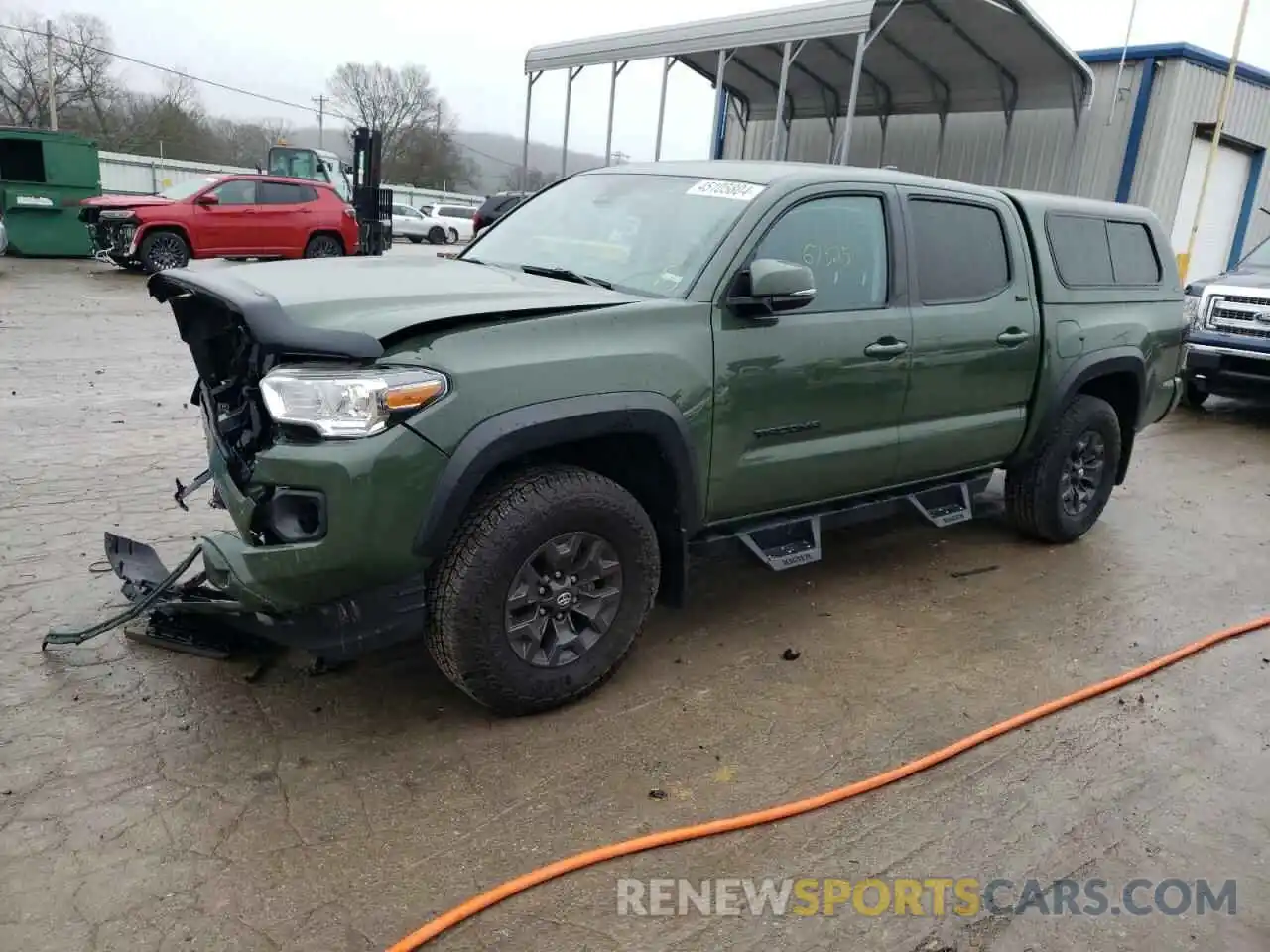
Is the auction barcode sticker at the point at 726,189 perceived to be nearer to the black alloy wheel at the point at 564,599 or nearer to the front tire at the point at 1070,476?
the black alloy wheel at the point at 564,599

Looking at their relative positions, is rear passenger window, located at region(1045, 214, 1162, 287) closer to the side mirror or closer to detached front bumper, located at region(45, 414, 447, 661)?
the side mirror

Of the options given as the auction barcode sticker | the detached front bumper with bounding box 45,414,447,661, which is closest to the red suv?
the auction barcode sticker

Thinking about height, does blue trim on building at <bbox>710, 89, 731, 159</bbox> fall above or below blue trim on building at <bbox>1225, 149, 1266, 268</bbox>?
above

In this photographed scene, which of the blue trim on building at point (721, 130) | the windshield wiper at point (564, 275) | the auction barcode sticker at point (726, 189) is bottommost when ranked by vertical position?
the windshield wiper at point (564, 275)

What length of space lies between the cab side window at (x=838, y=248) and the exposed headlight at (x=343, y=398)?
1.55 metres

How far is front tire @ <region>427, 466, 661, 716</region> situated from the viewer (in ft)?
9.68

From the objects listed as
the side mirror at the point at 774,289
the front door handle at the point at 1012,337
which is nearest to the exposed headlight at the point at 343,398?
the side mirror at the point at 774,289

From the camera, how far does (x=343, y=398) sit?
272cm

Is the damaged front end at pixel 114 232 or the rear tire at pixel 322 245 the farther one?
the rear tire at pixel 322 245

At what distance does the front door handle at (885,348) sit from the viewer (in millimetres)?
3914

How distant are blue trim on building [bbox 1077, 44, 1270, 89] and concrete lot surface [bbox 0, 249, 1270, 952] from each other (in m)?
12.8

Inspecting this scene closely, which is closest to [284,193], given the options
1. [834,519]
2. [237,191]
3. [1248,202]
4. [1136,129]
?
[237,191]

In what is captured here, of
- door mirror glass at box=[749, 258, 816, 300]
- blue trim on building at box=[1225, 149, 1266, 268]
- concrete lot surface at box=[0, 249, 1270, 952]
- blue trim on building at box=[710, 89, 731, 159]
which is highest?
blue trim on building at box=[710, 89, 731, 159]

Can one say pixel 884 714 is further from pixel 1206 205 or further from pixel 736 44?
pixel 1206 205
